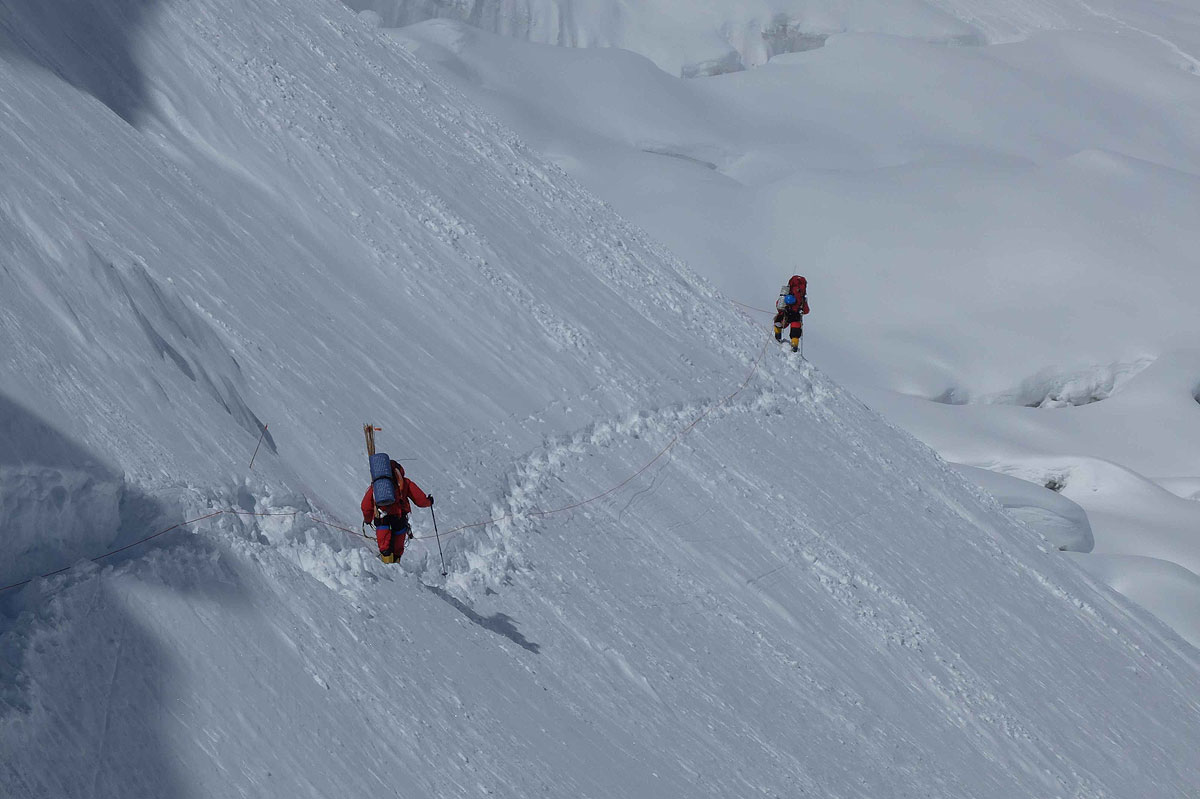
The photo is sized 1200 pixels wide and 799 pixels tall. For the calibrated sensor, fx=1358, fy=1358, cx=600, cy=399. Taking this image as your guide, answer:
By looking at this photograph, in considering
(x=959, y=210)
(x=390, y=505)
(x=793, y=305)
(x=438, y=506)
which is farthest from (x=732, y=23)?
(x=390, y=505)

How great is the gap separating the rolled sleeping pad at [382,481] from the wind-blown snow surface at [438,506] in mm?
867

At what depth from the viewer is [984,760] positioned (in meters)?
14.7

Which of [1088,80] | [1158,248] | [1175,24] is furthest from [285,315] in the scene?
[1175,24]

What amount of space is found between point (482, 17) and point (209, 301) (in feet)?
158

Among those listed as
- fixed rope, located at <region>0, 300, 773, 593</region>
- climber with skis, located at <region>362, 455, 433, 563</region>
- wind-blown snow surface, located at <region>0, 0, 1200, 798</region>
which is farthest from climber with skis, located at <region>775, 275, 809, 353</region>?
climber with skis, located at <region>362, 455, 433, 563</region>

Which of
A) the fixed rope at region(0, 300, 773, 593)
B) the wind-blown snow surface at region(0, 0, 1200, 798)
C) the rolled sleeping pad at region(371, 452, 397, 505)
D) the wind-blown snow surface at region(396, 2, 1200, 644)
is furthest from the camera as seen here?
the wind-blown snow surface at region(396, 2, 1200, 644)

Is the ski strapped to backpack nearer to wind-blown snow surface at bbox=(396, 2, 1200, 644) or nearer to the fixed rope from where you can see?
the fixed rope

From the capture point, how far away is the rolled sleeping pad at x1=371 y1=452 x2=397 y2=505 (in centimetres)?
902

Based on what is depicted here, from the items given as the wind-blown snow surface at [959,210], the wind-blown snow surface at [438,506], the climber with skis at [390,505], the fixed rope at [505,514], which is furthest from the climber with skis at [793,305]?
the wind-blown snow surface at [959,210]

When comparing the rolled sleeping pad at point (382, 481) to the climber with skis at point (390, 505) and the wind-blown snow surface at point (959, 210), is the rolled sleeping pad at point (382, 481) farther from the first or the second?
the wind-blown snow surface at point (959, 210)

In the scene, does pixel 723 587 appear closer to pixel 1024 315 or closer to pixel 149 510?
pixel 149 510

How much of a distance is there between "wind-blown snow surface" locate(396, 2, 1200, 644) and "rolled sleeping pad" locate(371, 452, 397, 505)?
21648 mm

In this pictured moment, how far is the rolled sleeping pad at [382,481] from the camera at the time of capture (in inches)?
355

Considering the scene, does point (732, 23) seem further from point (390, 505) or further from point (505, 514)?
point (390, 505)
